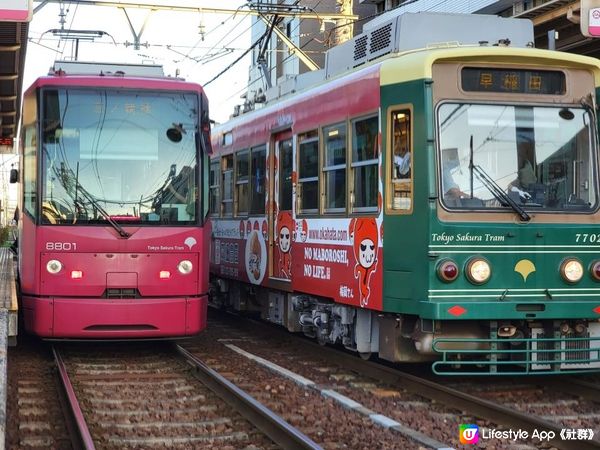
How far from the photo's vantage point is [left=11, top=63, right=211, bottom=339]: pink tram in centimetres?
1002

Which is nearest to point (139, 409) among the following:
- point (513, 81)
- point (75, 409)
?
point (75, 409)

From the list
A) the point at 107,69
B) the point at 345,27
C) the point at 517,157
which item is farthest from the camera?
the point at 345,27

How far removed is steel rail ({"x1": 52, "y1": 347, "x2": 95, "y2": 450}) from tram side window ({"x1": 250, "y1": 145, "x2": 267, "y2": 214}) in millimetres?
3732

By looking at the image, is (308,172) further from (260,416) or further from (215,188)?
(215,188)

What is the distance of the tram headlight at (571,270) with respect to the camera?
8.41m

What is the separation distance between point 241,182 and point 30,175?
161 inches

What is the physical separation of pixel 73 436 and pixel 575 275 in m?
4.76

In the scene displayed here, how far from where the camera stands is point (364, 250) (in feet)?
29.6

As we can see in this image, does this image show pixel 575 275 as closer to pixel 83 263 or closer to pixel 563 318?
pixel 563 318

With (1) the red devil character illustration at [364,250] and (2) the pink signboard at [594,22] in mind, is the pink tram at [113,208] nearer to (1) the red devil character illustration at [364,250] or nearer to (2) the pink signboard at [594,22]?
(1) the red devil character illustration at [364,250]

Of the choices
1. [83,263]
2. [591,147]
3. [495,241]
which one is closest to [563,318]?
[495,241]

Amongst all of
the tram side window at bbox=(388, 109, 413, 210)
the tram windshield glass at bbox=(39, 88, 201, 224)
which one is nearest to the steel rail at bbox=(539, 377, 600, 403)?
the tram side window at bbox=(388, 109, 413, 210)

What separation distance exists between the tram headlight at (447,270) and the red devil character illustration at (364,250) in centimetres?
86

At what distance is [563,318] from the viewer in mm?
8367
